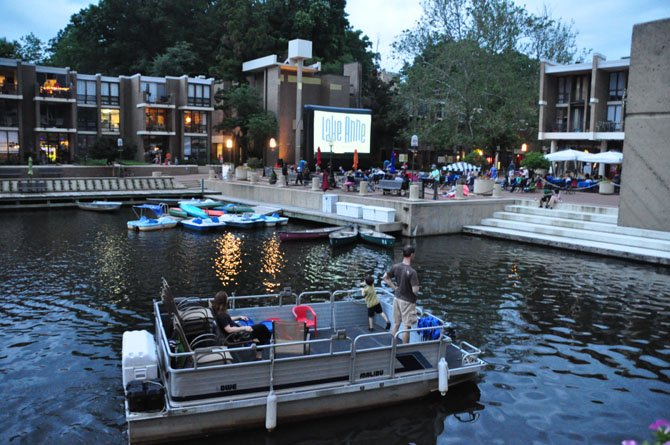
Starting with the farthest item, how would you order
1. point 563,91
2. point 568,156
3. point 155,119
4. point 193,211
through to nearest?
1. point 155,119
2. point 563,91
3. point 568,156
4. point 193,211

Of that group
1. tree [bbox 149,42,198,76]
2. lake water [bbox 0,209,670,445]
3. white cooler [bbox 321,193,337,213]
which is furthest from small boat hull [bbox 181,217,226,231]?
tree [bbox 149,42,198,76]

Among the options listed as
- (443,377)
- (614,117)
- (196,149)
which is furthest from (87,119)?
(443,377)

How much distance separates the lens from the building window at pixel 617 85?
55406 millimetres

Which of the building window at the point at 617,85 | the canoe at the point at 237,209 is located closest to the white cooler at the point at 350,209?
the canoe at the point at 237,209

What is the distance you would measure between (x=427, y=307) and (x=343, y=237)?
1048 cm

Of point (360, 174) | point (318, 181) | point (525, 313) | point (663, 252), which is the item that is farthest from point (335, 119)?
point (525, 313)

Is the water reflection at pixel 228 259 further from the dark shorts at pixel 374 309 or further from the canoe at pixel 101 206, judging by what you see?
the canoe at pixel 101 206

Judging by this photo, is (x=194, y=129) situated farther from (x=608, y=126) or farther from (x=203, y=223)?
(x=608, y=126)

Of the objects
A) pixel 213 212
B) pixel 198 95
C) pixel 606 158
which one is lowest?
pixel 213 212

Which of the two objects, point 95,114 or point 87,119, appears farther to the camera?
point 95,114

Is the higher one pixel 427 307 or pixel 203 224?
pixel 203 224

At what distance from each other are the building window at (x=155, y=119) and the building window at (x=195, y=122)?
257 cm

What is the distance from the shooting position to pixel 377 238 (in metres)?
27.9

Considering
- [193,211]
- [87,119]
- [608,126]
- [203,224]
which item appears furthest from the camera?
[87,119]
